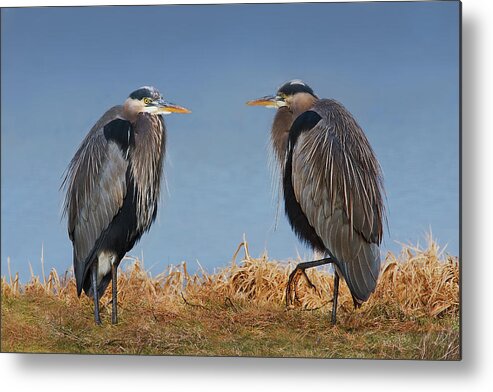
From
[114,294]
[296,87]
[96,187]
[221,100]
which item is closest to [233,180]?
[221,100]

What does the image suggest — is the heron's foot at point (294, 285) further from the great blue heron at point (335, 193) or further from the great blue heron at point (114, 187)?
the great blue heron at point (114, 187)

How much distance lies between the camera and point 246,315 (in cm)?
328

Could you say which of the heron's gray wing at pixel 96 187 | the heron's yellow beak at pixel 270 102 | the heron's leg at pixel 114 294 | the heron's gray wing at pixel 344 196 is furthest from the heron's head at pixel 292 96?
the heron's leg at pixel 114 294

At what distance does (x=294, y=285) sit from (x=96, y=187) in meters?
0.84

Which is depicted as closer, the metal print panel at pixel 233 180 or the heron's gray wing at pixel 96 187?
the metal print panel at pixel 233 180

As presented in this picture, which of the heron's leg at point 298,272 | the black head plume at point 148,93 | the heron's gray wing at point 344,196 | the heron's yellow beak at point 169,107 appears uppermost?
the black head plume at point 148,93

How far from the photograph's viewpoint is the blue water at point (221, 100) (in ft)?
10.6

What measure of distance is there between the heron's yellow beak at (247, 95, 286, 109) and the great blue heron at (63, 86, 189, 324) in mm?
303

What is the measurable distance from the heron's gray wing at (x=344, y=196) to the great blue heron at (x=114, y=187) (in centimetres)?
56

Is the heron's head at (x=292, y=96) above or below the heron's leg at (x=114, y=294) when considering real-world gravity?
above

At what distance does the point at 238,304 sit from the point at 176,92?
2.77ft

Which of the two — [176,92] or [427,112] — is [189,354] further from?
[427,112]

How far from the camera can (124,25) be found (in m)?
3.38

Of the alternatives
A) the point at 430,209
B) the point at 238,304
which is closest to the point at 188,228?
the point at 238,304
